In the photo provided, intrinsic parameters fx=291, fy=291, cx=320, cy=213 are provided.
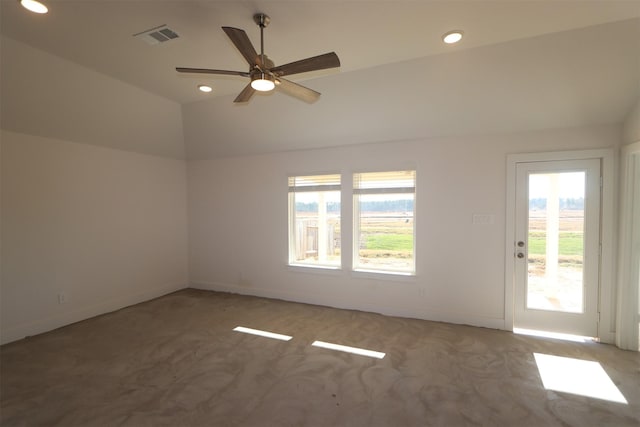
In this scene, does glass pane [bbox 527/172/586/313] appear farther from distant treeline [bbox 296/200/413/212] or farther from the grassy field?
distant treeline [bbox 296/200/413/212]

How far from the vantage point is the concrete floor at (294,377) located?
213cm

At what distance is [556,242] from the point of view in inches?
134

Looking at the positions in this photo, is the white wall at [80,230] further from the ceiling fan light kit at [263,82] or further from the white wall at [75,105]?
the ceiling fan light kit at [263,82]

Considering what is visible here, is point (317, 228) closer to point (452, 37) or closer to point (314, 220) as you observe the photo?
point (314, 220)

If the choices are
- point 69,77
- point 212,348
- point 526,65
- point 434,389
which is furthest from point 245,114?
point 434,389

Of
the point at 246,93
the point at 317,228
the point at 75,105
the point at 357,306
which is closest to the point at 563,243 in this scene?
the point at 357,306

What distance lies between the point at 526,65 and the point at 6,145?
5511 millimetres

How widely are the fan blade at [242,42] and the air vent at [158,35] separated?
99 cm

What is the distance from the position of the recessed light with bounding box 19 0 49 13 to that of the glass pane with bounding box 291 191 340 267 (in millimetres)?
3343

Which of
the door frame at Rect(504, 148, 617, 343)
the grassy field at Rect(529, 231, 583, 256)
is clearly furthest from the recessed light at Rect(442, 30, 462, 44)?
the grassy field at Rect(529, 231, 583, 256)

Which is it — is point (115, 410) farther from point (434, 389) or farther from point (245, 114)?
Answer: point (245, 114)

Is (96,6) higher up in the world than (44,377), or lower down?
higher up

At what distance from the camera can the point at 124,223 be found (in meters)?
4.49

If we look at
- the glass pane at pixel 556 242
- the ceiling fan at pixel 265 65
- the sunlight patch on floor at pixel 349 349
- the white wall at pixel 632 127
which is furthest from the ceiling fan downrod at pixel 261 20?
the white wall at pixel 632 127
